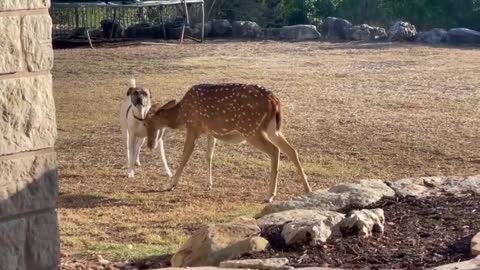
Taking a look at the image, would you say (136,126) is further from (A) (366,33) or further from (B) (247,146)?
(A) (366,33)

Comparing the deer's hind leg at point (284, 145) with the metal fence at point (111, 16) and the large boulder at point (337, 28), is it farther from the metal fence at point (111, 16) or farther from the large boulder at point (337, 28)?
the large boulder at point (337, 28)

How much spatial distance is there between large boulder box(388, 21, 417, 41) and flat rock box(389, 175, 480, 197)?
60.6 ft

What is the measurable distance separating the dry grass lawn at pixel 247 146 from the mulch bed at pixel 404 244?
1782mm

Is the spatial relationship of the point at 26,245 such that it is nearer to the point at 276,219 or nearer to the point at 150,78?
the point at 276,219

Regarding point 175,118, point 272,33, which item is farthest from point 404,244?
point 272,33

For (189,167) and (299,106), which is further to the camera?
(299,106)

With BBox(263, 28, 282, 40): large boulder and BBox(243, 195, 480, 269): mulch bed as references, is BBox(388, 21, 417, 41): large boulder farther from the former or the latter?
BBox(243, 195, 480, 269): mulch bed

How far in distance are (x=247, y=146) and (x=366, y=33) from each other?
14684 mm

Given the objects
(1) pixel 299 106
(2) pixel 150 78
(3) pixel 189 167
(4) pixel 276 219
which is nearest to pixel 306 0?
(2) pixel 150 78

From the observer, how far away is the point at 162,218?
9.17 m

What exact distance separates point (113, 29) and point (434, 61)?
1022 cm

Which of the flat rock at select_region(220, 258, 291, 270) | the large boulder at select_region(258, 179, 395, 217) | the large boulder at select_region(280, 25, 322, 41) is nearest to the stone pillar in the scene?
the flat rock at select_region(220, 258, 291, 270)

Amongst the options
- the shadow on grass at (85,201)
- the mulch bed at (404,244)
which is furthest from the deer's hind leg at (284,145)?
the mulch bed at (404,244)

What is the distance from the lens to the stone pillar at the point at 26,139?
3.95 metres
